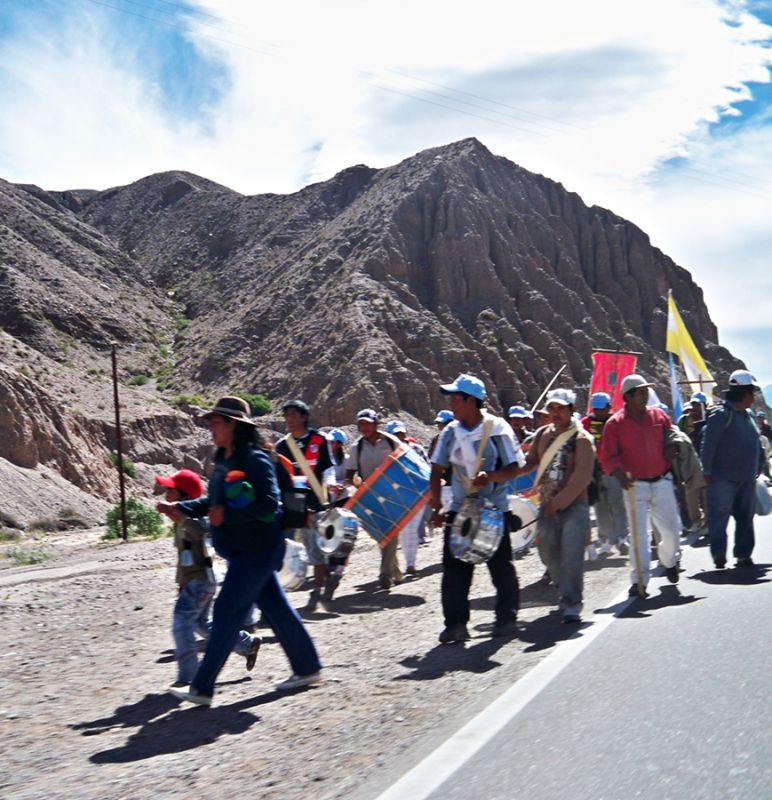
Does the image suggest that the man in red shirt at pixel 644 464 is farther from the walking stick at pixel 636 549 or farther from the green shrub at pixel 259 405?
the green shrub at pixel 259 405

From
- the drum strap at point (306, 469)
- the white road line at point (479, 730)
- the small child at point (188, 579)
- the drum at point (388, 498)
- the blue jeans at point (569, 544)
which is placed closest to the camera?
the white road line at point (479, 730)

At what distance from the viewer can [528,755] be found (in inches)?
191

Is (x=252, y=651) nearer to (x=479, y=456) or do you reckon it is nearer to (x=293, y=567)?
(x=479, y=456)

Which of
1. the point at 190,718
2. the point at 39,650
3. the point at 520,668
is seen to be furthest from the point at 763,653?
the point at 39,650

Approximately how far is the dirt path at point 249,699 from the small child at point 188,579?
0.29 m

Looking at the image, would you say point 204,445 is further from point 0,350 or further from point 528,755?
point 528,755

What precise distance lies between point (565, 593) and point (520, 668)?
5.74 ft

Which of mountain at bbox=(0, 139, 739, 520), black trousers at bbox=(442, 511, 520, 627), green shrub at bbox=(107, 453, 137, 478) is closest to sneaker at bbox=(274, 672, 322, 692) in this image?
black trousers at bbox=(442, 511, 520, 627)

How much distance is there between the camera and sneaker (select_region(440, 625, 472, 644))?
7862 mm

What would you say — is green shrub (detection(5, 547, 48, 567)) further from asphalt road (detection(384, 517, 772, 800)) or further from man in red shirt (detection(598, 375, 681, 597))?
asphalt road (detection(384, 517, 772, 800))

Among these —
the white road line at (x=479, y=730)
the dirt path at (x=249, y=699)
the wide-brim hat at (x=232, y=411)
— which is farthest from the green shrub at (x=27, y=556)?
the white road line at (x=479, y=730)

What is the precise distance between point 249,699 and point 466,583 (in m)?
1.96

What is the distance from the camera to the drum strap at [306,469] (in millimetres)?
10125

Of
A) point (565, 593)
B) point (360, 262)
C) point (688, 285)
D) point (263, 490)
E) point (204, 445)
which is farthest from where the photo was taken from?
point (688, 285)
